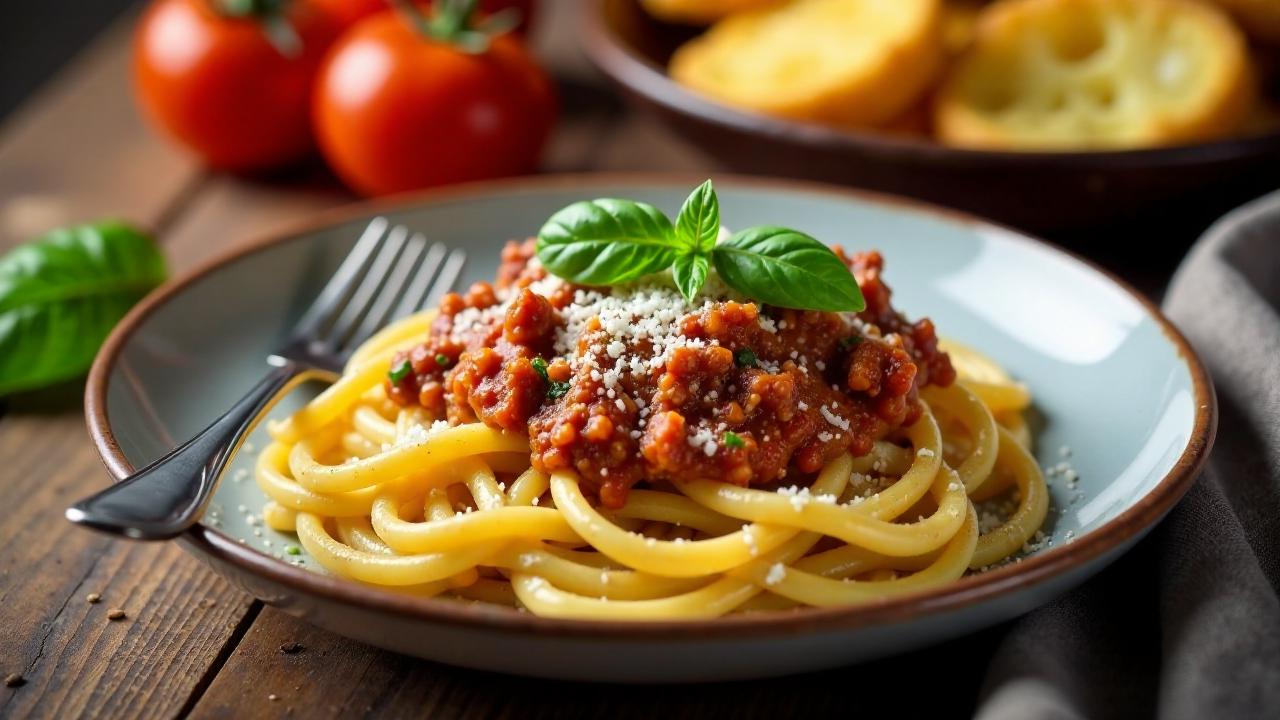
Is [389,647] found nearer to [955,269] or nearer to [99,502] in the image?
[99,502]

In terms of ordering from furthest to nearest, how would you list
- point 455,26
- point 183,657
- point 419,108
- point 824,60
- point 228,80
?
point 228,80 < point 455,26 < point 419,108 < point 824,60 < point 183,657

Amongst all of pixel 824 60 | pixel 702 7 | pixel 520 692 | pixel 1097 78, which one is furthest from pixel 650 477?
pixel 702 7

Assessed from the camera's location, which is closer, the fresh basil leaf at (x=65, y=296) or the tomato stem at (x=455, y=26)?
the fresh basil leaf at (x=65, y=296)

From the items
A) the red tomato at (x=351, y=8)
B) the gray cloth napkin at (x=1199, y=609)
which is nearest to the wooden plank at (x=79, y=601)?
the gray cloth napkin at (x=1199, y=609)

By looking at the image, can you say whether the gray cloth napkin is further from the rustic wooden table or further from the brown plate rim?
the brown plate rim

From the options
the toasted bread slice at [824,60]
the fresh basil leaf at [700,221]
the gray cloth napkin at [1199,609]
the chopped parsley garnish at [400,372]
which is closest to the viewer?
the gray cloth napkin at [1199,609]

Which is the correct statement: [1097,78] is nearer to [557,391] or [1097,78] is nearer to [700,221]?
[700,221]

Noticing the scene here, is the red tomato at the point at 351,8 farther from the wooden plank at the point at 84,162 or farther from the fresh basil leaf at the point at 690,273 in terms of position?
the fresh basil leaf at the point at 690,273
